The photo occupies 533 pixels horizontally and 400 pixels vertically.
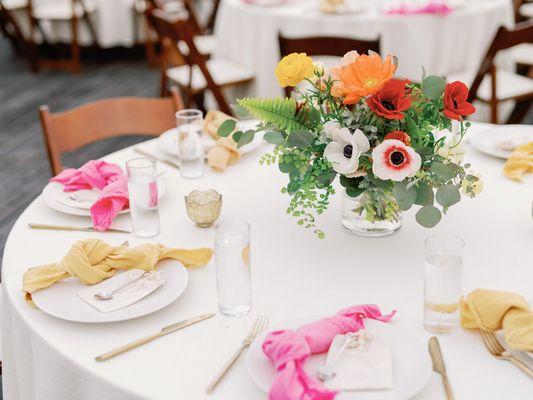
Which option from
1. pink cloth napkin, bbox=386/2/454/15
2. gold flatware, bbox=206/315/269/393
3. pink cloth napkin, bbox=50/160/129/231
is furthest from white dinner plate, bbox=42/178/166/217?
pink cloth napkin, bbox=386/2/454/15

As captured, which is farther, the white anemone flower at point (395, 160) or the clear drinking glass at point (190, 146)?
the clear drinking glass at point (190, 146)

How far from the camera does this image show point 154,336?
133 centimetres

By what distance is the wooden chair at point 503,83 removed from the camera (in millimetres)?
3320

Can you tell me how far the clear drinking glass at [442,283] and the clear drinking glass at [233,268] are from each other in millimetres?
318

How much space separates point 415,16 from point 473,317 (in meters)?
3.04

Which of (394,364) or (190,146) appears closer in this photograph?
(394,364)

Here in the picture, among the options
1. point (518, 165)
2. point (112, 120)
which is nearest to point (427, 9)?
point (112, 120)

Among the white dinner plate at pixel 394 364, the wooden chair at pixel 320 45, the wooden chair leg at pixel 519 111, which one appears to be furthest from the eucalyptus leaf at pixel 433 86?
the wooden chair leg at pixel 519 111

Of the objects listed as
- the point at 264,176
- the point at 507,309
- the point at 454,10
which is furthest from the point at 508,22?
the point at 507,309

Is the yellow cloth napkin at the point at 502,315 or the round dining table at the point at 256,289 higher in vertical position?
the yellow cloth napkin at the point at 502,315

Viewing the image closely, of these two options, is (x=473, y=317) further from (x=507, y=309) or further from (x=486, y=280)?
(x=486, y=280)

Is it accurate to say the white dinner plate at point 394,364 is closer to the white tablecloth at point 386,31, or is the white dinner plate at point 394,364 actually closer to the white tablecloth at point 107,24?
the white tablecloth at point 386,31

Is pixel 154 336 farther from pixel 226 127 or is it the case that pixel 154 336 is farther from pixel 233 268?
pixel 226 127

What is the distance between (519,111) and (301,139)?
298 cm
